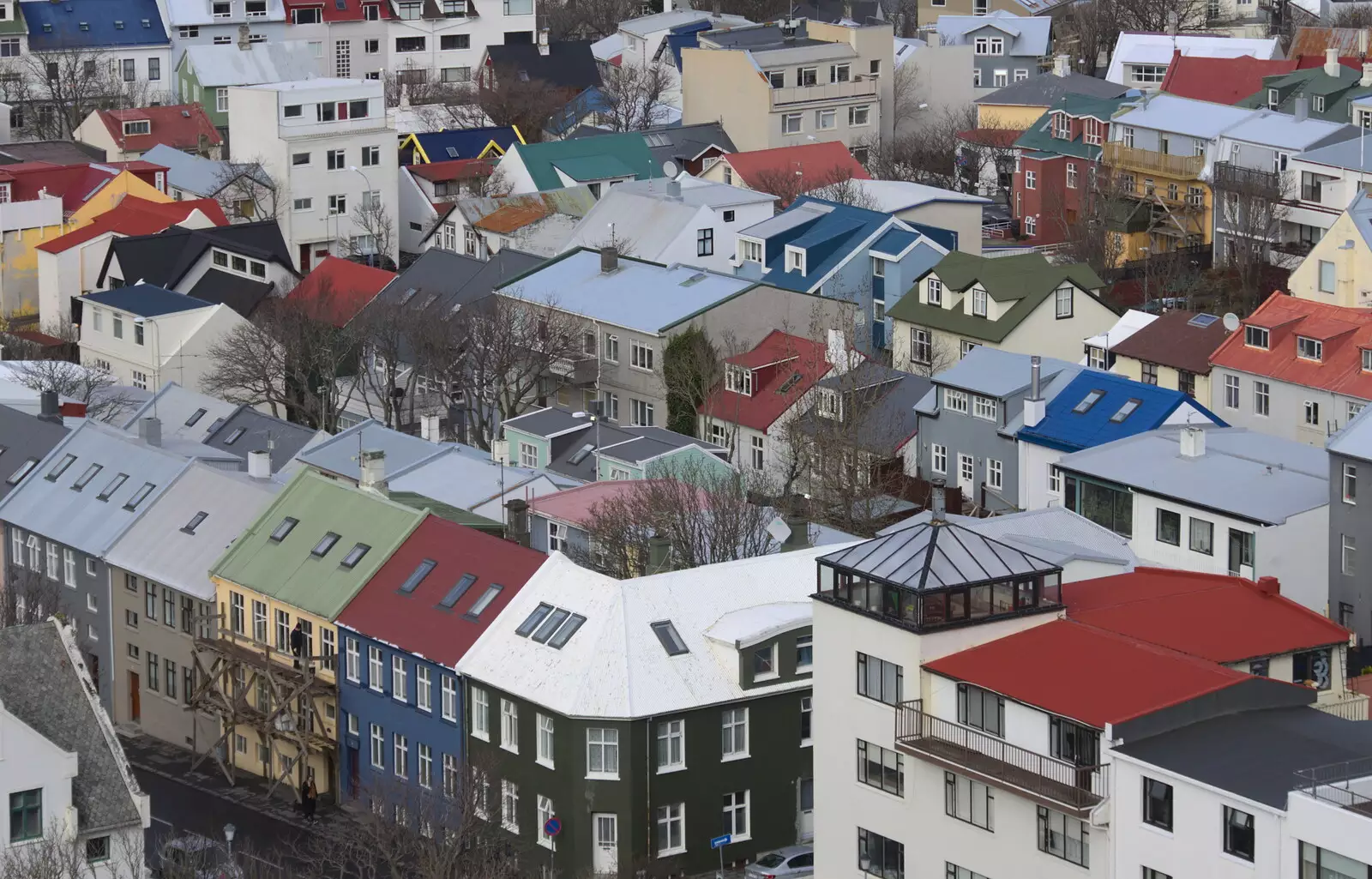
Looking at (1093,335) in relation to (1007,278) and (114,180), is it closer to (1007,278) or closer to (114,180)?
(1007,278)

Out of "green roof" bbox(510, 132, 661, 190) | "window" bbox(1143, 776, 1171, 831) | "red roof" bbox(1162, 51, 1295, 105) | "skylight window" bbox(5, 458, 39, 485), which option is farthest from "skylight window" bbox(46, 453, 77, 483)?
"red roof" bbox(1162, 51, 1295, 105)

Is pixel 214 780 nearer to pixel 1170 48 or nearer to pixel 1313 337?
pixel 1313 337

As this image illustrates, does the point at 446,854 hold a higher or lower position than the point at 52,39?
lower

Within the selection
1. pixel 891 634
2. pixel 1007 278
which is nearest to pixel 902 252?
pixel 1007 278

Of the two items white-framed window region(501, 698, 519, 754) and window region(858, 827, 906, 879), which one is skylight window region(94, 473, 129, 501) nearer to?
white-framed window region(501, 698, 519, 754)

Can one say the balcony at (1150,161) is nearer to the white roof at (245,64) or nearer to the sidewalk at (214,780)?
the white roof at (245,64)

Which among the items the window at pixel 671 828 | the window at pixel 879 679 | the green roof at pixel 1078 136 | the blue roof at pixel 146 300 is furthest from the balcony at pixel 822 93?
the window at pixel 879 679

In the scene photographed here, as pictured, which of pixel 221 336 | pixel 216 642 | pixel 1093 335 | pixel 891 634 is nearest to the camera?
pixel 891 634
